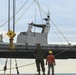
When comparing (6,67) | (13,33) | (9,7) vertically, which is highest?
(9,7)

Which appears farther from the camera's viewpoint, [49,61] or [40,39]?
[40,39]

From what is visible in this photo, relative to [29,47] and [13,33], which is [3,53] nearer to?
[29,47]

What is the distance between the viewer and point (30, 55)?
123 ft

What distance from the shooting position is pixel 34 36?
48.0m

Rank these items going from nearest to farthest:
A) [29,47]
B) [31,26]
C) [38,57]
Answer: [38,57]
[29,47]
[31,26]

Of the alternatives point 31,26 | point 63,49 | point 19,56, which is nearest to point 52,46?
point 63,49

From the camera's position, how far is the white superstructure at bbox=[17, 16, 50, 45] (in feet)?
154

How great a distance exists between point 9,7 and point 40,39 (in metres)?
22.7

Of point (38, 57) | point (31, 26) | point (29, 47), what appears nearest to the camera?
point (38, 57)

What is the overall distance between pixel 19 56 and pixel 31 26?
1331cm

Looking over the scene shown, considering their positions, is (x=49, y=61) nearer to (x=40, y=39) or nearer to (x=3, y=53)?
(x=3, y=53)

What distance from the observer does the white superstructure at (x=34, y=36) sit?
47.1m

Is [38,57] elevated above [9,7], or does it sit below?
below

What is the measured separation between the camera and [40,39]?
157 ft
